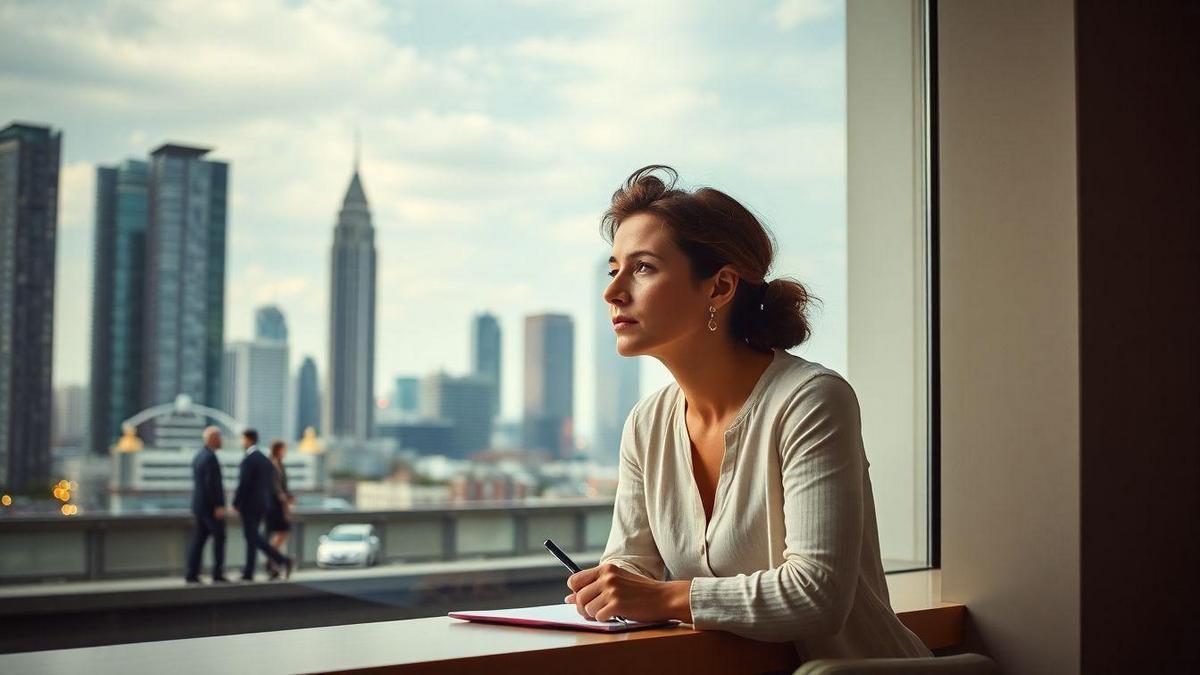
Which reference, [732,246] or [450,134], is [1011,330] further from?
[450,134]

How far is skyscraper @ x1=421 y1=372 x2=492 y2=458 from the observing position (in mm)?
10305

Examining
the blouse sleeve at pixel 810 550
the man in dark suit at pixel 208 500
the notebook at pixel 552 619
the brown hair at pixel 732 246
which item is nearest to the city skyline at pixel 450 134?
the brown hair at pixel 732 246

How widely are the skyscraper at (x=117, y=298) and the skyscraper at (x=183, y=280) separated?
7cm

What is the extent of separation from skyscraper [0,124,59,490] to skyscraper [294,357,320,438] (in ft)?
8.93

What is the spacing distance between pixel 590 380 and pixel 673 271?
10.4 ft

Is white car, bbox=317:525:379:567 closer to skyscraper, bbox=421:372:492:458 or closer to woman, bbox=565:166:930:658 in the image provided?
woman, bbox=565:166:930:658

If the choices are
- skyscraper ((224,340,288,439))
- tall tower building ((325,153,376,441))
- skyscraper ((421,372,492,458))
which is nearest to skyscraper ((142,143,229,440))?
skyscraper ((224,340,288,439))

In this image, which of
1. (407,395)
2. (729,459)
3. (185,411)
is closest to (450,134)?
(407,395)

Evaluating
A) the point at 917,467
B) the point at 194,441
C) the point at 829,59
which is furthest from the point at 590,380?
the point at 194,441

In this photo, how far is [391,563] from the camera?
15.3ft

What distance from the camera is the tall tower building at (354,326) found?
995cm

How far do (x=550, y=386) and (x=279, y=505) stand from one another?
7.80ft

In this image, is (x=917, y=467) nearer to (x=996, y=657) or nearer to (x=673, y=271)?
(x=996, y=657)

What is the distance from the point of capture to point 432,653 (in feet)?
4.29
